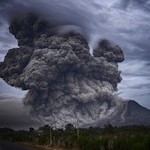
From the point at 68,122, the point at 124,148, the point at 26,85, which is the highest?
the point at 26,85

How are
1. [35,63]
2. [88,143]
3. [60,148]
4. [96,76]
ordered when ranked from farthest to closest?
[96,76], [35,63], [60,148], [88,143]

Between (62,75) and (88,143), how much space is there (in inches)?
3718

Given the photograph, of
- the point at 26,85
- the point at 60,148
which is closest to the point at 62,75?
the point at 26,85

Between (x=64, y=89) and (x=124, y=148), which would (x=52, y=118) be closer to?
(x=64, y=89)

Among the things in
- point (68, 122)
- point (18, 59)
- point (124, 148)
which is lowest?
point (124, 148)

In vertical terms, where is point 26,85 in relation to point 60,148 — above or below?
above

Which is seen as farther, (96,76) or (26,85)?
(96,76)

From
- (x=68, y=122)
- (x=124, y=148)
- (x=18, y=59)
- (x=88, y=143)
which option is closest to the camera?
(x=124, y=148)

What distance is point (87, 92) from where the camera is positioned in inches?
5842

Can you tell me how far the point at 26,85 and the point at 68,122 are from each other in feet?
118

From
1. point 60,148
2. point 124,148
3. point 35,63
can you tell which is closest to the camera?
point 124,148

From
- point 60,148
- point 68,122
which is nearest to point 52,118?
point 68,122

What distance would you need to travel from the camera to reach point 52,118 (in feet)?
508

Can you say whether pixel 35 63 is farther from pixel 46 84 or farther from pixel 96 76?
pixel 96 76
